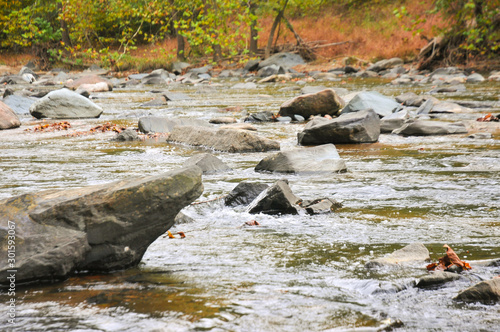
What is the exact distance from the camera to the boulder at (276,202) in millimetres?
3193

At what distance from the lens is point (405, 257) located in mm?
2301

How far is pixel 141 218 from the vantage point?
2348mm

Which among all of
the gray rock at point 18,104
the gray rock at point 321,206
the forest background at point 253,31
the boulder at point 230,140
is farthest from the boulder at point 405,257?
the forest background at point 253,31

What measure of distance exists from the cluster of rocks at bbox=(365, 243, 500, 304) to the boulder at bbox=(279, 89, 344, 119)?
5824mm

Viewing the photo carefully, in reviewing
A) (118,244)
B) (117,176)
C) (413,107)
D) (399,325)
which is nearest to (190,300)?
(118,244)

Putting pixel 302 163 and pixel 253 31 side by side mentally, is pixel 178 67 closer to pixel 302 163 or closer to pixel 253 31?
pixel 253 31

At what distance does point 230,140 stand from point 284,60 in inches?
765

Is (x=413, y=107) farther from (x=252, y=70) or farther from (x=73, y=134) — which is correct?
(x=252, y=70)

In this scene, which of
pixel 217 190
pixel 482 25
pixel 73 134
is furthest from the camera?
pixel 482 25

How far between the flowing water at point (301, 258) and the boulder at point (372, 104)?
2.86m

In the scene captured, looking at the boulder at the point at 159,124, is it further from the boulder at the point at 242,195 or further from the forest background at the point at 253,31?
the forest background at the point at 253,31

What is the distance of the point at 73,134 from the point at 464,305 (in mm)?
6472

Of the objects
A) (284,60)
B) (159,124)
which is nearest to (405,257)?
(159,124)

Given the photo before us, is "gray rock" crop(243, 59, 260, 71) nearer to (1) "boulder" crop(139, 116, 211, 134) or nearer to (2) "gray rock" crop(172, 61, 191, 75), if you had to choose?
(2) "gray rock" crop(172, 61, 191, 75)
